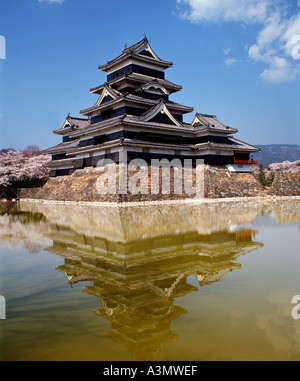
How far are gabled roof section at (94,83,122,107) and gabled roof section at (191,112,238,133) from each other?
26.5 ft

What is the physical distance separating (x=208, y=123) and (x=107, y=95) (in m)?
9.54

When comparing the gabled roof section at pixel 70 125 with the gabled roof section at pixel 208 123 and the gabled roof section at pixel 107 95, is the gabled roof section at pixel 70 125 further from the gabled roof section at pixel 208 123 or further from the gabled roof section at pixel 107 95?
the gabled roof section at pixel 208 123

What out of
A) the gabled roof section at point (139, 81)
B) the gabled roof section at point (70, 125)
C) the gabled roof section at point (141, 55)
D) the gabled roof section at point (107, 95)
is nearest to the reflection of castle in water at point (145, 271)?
the gabled roof section at point (107, 95)

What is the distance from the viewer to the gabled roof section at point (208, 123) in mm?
28347

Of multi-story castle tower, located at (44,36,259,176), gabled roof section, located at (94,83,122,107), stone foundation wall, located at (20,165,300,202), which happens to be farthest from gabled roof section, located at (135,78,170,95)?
stone foundation wall, located at (20,165,300,202)

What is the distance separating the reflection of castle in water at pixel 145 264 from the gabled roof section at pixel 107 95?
16.9 meters

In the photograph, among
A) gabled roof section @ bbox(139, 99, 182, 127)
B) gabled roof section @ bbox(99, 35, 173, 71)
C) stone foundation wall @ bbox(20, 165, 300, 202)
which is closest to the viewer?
stone foundation wall @ bbox(20, 165, 300, 202)

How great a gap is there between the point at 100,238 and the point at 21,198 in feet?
105

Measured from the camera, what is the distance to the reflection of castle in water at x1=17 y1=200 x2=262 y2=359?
11.6 ft

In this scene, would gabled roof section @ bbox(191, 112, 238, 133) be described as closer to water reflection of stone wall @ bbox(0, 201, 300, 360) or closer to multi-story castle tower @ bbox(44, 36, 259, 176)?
multi-story castle tower @ bbox(44, 36, 259, 176)

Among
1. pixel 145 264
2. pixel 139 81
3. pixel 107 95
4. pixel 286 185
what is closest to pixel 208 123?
pixel 139 81

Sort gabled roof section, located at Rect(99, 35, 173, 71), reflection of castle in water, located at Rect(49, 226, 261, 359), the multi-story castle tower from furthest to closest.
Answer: gabled roof section, located at Rect(99, 35, 173, 71)
the multi-story castle tower
reflection of castle in water, located at Rect(49, 226, 261, 359)
